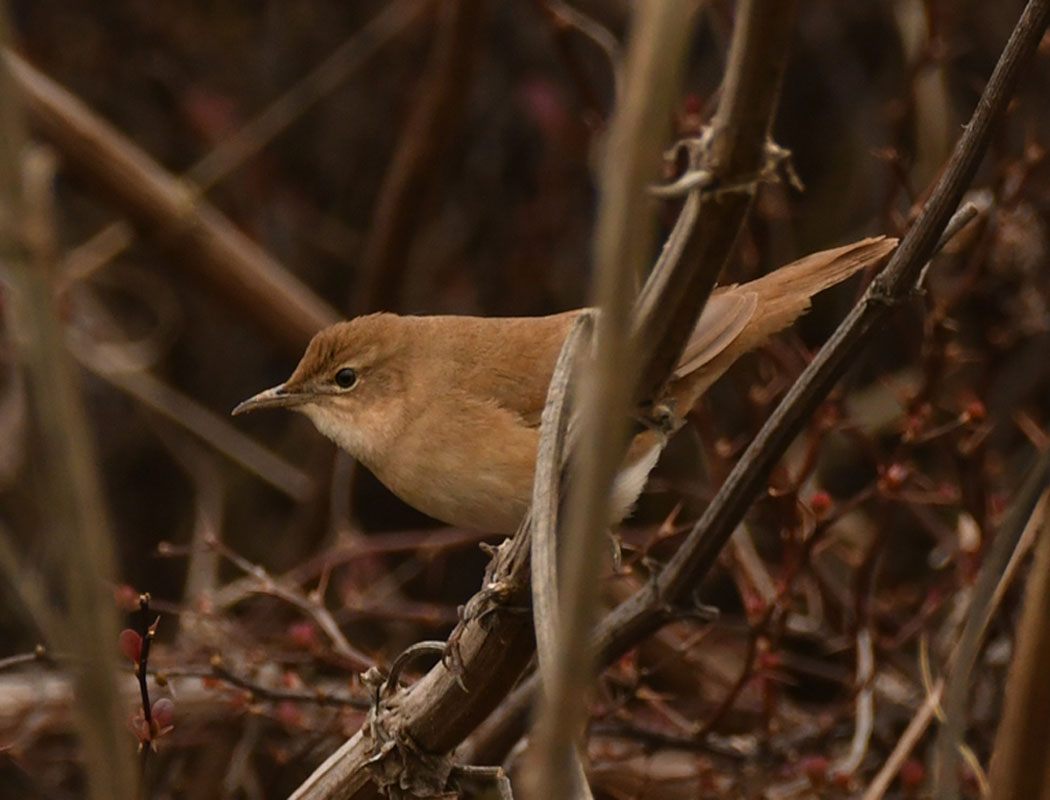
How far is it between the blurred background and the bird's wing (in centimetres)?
40

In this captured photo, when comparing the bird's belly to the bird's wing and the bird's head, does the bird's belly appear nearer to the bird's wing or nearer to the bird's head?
the bird's wing

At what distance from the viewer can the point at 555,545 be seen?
71.6 inches

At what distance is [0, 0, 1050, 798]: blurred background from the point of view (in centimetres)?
343

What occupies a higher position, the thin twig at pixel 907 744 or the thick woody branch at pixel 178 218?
the thick woody branch at pixel 178 218

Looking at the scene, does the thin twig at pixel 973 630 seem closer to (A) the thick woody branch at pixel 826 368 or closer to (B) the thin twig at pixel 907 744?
(A) the thick woody branch at pixel 826 368

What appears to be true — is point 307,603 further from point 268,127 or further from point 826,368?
point 268,127

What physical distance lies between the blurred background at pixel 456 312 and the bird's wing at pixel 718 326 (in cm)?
40

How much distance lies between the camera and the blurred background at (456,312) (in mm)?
3434

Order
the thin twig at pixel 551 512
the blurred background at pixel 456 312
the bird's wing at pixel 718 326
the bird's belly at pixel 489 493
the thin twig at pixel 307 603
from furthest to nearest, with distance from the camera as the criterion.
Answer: the blurred background at pixel 456 312
the thin twig at pixel 307 603
the bird's belly at pixel 489 493
the bird's wing at pixel 718 326
the thin twig at pixel 551 512

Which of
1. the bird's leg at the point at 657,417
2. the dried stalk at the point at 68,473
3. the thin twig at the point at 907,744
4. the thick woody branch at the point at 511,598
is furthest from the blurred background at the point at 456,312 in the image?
the dried stalk at the point at 68,473

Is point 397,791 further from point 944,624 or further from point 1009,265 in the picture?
point 1009,265

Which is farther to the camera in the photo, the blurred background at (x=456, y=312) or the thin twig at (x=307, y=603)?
the blurred background at (x=456, y=312)

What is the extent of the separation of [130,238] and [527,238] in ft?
4.97

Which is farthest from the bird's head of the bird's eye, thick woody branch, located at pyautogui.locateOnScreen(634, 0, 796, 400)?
thick woody branch, located at pyautogui.locateOnScreen(634, 0, 796, 400)
